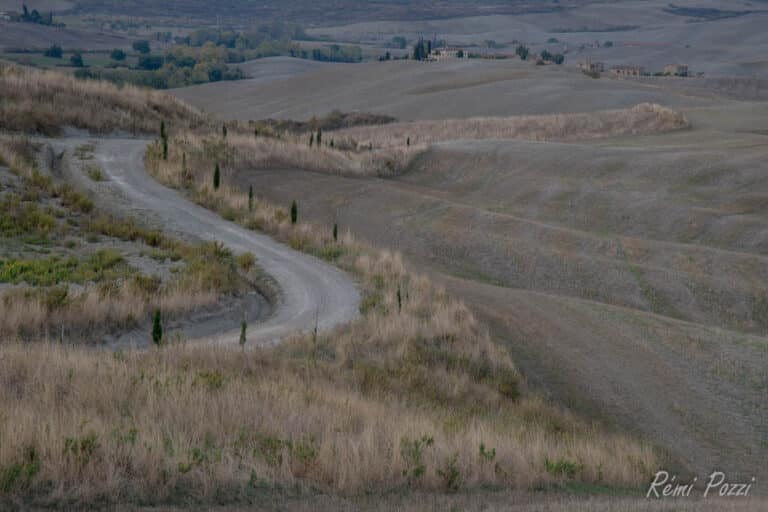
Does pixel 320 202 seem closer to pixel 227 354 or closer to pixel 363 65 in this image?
pixel 227 354

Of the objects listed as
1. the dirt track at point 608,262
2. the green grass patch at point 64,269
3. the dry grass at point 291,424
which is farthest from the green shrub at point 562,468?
the green grass patch at point 64,269

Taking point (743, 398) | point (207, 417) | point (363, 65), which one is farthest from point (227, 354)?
point (363, 65)

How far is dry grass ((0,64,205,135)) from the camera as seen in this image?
3628 cm

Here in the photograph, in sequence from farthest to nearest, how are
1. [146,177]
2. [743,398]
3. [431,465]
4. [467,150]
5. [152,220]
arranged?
[467,150] → [146,177] → [152,220] → [743,398] → [431,465]

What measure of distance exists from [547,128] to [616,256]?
36721 millimetres

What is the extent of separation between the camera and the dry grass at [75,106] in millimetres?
36281

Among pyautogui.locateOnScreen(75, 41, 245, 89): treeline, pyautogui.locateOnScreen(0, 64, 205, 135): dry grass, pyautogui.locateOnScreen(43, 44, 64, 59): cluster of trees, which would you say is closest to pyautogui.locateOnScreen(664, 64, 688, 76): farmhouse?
pyautogui.locateOnScreen(75, 41, 245, 89): treeline

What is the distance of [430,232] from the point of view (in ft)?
108

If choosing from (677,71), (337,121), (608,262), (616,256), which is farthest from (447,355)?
(677,71)

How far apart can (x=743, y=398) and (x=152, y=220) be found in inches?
626

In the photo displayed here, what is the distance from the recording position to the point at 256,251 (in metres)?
23.6

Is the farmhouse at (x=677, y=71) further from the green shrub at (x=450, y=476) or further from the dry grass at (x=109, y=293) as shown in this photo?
the green shrub at (x=450, y=476)

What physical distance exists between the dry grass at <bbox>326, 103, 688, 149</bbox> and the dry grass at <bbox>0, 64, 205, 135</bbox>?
13.3 metres

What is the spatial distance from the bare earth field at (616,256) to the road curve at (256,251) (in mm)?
3579
